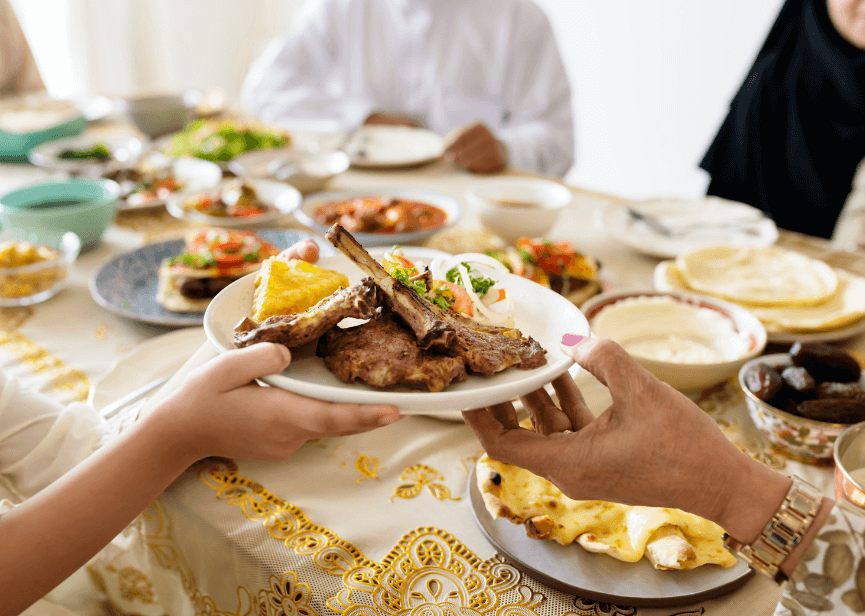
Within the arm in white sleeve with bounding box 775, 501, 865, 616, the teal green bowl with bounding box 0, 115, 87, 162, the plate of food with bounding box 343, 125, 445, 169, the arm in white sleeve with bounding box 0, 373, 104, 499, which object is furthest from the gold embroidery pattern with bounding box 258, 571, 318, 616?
the teal green bowl with bounding box 0, 115, 87, 162

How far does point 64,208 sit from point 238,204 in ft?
2.38

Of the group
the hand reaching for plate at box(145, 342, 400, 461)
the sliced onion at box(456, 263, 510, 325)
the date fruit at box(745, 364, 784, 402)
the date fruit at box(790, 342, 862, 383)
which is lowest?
the date fruit at box(745, 364, 784, 402)

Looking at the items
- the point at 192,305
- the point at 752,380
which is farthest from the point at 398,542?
the point at 192,305

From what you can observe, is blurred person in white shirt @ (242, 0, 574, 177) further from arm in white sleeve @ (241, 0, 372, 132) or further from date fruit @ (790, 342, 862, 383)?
date fruit @ (790, 342, 862, 383)

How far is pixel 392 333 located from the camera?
111cm

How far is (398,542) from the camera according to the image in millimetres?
1226

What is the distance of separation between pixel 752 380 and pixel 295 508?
3.93ft

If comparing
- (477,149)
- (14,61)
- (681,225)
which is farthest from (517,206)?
(14,61)

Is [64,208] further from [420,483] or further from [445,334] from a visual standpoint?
[445,334]

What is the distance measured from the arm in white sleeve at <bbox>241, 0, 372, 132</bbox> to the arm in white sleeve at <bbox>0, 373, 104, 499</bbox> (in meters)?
3.63

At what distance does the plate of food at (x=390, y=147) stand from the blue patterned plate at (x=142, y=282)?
122cm

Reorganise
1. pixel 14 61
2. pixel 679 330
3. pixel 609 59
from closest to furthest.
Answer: pixel 679 330
pixel 14 61
pixel 609 59

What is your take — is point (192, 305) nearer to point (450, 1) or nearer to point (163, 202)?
point (163, 202)

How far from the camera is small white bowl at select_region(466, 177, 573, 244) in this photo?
2.49 m
